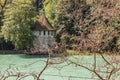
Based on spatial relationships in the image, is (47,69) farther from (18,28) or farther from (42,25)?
(42,25)

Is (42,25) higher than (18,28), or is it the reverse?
(18,28)

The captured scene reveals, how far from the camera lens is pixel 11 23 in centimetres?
3416

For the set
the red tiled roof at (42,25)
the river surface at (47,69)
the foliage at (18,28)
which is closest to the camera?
the river surface at (47,69)

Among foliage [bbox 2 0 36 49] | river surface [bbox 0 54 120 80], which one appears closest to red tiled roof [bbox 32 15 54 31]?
foliage [bbox 2 0 36 49]

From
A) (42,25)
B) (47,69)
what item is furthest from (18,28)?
(47,69)

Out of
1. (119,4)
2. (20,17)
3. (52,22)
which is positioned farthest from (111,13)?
(52,22)

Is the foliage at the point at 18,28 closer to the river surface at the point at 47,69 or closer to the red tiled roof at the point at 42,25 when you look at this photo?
the river surface at the point at 47,69

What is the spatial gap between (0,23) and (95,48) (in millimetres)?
31031

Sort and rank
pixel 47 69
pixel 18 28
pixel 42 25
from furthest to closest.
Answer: pixel 42 25 → pixel 18 28 → pixel 47 69

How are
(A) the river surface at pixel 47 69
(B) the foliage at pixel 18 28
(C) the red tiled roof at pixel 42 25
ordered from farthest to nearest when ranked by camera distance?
(C) the red tiled roof at pixel 42 25, (B) the foliage at pixel 18 28, (A) the river surface at pixel 47 69

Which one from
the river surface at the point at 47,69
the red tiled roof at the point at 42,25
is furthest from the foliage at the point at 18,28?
the red tiled roof at the point at 42,25

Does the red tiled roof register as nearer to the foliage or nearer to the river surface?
the foliage

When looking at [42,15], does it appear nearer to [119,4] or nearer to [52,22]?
[52,22]

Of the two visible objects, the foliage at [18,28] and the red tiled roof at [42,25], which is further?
the red tiled roof at [42,25]
